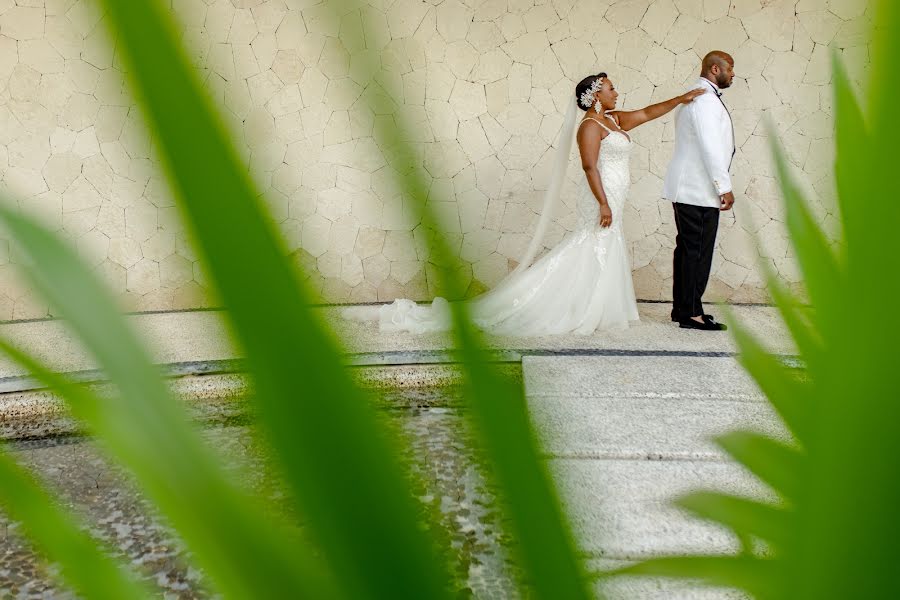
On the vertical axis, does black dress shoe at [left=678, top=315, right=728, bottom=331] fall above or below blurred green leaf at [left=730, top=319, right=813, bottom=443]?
below

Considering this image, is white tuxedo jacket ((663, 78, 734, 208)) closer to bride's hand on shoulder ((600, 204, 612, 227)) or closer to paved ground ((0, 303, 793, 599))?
bride's hand on shoulder ((600, 204, 612, 227))

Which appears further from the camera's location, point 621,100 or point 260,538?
point 621,100

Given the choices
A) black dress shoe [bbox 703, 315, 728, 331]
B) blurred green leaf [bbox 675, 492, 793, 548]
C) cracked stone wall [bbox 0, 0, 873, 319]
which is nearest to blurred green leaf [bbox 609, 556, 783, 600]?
blurred green leaf [bbox 675, 492, 793, 548]

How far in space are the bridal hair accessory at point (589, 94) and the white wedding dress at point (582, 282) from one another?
122mm

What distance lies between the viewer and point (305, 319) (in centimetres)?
9

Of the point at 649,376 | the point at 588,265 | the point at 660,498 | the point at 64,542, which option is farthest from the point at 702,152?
the point at 64,542

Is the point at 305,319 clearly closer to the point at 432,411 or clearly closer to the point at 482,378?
the point at 482,378

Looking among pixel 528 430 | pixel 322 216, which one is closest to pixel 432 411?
pixel 322 216

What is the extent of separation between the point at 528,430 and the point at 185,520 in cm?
4

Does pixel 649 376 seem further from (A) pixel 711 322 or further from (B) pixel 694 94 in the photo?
(B) pixel 694 94

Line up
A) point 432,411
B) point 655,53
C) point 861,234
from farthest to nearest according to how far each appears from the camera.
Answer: point 655,53, point 432,411, point 861,234

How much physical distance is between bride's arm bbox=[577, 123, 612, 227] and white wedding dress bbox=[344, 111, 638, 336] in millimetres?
65

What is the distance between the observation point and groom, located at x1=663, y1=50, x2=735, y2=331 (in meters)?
4.62

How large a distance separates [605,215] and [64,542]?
16.0ft
